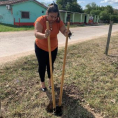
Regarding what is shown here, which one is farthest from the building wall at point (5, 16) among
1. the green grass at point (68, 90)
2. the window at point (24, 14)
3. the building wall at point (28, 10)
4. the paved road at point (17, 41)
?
the green grass at point (68, 90)

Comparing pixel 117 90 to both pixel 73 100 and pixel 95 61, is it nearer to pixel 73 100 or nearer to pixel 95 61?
pixel 73 100

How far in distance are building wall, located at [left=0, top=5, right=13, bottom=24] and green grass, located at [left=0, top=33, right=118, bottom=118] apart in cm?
1413

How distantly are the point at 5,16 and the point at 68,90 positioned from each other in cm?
1721

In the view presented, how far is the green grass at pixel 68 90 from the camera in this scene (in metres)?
2.40

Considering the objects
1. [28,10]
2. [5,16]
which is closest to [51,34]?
[28,10]

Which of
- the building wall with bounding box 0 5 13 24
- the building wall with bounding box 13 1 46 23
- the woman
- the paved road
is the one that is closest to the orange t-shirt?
the woman

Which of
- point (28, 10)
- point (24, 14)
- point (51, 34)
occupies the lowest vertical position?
point (51, 34)

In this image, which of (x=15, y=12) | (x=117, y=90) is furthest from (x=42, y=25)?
(x=15, y=12)

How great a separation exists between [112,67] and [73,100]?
2.08m

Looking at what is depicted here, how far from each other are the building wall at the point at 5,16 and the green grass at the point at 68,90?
46.4 ft

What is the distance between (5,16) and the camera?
17469 mm

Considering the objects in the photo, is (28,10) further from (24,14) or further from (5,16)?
(5,16)

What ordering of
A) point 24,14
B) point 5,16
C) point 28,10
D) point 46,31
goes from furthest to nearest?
point 28,10, point 5,16, point 24,14, point 46,31

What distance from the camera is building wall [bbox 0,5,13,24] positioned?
55.0 ft
